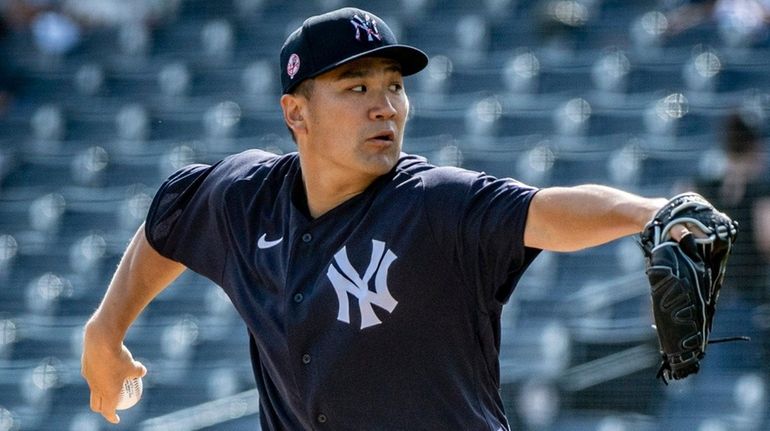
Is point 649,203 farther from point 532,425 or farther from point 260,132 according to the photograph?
point 260,132

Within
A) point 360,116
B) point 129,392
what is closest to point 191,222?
point 129,392

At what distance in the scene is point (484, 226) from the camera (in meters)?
2.44

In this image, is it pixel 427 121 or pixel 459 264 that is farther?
pixel 427 121

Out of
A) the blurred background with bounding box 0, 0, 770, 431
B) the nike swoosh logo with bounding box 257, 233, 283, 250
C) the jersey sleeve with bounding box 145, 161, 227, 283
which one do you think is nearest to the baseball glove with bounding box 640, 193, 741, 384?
the nike swoosh logo with bounding box 257, 233, 283, 250

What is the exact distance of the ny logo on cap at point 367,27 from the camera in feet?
8.82

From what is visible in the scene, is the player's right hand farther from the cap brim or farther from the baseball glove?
the baseball glove

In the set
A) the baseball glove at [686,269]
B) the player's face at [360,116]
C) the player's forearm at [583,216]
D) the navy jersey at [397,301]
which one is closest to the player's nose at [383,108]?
the player's face at [360,116]

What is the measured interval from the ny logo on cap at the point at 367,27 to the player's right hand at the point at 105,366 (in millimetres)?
953

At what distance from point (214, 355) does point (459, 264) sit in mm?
4200

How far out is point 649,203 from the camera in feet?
7.25

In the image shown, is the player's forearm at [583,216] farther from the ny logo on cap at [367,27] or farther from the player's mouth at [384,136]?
→ the ny logo on cap at [367,27]

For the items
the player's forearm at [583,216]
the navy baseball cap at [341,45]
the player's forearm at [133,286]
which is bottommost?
the player's forearm at [133,286]

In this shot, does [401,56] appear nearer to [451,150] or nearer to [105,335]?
[105,335]

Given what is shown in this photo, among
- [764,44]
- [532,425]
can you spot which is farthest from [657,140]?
[532,425]
